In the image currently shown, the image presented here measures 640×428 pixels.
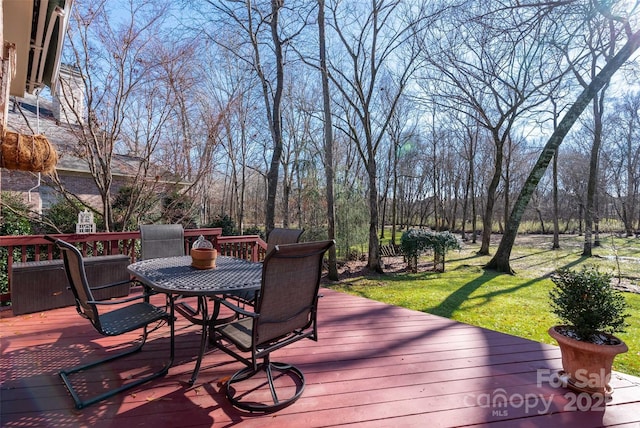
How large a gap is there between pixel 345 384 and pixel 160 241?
2.52 m

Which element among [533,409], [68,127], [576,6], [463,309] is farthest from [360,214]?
[533,409]

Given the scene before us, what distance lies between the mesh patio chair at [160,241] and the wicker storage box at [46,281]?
73cm

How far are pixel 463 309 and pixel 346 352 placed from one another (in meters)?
3.26

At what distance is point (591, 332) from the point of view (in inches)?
81.9

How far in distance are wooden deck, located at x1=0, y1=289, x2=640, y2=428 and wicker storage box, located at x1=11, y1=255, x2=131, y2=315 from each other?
0.56 ft

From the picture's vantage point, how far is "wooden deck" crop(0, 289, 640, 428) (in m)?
1.74

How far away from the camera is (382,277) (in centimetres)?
826

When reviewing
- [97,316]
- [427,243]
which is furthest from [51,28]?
[427,243]

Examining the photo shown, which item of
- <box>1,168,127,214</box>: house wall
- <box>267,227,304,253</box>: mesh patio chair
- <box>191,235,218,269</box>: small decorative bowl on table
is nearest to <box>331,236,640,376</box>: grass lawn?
<box>267,227,304,253</box>: mesh patio chair

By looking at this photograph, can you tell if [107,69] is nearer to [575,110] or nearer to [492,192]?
[575,110]

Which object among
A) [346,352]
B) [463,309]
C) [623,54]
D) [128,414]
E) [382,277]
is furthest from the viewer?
[382,277]

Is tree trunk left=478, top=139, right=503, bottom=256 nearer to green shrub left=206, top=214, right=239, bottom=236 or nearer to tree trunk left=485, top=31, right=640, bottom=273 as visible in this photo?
tree trunk left=485, top=31, right=640, bottom=273

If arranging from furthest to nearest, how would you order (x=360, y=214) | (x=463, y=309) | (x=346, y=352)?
(x=360, y=214), (x=463, y=309), (x=346, y=352)

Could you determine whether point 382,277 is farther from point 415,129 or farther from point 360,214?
point 415,129
